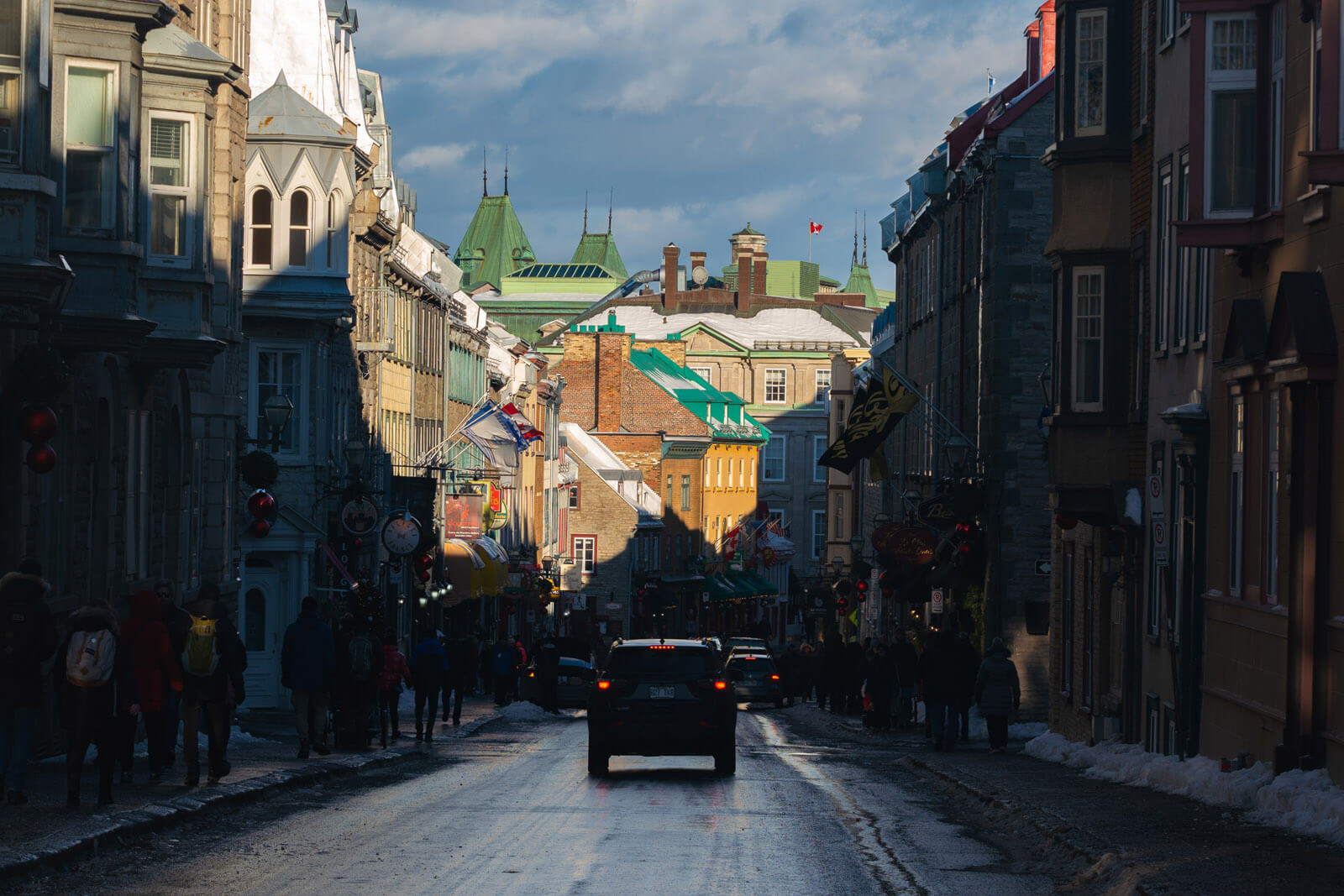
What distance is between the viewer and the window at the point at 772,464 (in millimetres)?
118000

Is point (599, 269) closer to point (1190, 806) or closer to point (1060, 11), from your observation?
point (1060, 11)

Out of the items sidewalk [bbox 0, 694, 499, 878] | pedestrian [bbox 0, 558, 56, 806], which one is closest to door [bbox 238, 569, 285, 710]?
sidewalk [bbox 0, 694, 499, 878]

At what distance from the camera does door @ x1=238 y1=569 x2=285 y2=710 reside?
3834cm

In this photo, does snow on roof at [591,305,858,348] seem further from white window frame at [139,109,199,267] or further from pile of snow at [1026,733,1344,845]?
pile of snow at [1026,733,1344,845]

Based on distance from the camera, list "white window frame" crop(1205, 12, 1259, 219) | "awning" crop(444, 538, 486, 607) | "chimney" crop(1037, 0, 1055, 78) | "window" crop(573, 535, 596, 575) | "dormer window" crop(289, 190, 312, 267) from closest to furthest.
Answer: "white window frame" crop(1205, 12, 1259, 219)
"dormer window" crop(289, 190, 312, 267)
"chimney" crop(1037, 0, 1055, 78)
"awning" crop(444, 538, 486, 607)
"window" crop(573, 535, 596, 575)

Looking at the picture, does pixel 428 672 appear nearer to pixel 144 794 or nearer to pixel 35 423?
pixel 35 423

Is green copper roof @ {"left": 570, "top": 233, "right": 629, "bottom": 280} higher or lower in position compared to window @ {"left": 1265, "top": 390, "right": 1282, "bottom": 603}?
higher

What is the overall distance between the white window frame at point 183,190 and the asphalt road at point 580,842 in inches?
302

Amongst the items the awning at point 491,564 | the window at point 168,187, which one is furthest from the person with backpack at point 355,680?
the awning at point 491,564

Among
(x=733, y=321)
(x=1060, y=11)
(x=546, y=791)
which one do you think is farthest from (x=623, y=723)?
(x=733, y=321)

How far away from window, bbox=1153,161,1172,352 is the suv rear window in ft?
22.3

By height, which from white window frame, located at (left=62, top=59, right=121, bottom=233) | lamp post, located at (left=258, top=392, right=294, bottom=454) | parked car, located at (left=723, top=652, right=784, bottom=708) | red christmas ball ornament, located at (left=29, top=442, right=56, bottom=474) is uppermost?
white window frame, located at (left=62, top=59, right=121, bottom=233)

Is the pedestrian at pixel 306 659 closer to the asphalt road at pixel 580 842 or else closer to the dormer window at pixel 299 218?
the asphalt road at pixel 580 842

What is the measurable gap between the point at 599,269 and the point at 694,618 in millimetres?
48943
